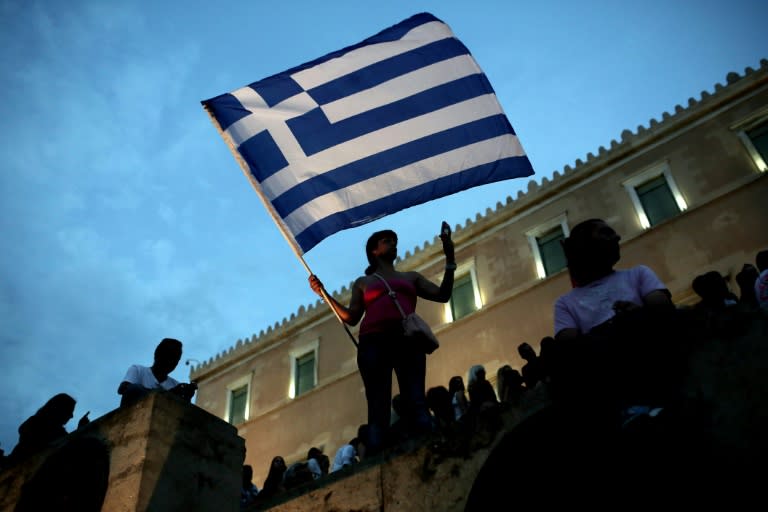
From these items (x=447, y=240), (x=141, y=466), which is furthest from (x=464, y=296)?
(x=141, y=466)

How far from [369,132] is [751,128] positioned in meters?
11.8

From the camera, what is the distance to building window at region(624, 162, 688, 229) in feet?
49.6

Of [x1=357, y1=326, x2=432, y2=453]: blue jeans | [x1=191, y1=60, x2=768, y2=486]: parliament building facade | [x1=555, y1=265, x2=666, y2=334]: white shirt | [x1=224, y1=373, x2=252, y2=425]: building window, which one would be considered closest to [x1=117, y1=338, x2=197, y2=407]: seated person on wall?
[x1=357, y1=326, x2=432, y2=453]: blue jeans

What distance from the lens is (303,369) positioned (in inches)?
779

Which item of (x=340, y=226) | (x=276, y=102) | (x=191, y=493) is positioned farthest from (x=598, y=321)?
(x=276, y=102)

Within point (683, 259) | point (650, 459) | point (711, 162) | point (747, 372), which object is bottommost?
point (650, 459)

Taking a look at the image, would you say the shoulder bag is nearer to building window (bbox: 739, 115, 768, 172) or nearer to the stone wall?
the stone wall

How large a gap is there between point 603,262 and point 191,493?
2.87m

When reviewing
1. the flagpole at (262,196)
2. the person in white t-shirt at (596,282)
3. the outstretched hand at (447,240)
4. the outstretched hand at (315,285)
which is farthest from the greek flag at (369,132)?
the person in white t-shirt at (596,282)

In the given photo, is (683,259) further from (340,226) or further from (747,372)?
(747,372)

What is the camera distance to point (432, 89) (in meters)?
6.69

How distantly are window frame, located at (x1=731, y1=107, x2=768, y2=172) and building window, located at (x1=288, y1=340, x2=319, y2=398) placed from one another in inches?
474

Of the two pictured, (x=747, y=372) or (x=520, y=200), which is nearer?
(x=747, y=372)

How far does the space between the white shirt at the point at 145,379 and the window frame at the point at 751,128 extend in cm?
1355
